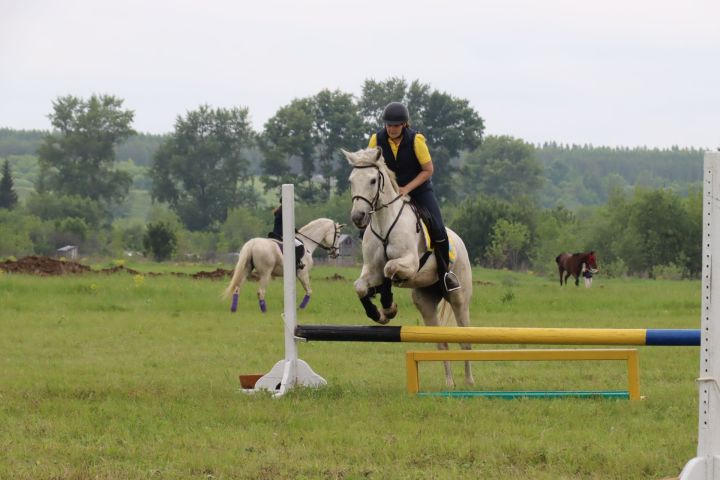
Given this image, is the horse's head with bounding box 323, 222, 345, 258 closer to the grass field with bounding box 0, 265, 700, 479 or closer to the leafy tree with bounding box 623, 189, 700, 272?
the grass field with bounding box 0, 265, 700, 479

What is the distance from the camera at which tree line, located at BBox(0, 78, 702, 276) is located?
59688 mm

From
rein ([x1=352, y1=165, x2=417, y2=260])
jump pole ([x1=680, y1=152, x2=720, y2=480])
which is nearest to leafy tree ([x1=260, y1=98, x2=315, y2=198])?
rein ([x1=352, y1=165, x2=417, y2=260])

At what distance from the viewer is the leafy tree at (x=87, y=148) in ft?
289

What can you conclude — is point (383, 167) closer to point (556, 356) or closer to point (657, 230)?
point (556, 356)

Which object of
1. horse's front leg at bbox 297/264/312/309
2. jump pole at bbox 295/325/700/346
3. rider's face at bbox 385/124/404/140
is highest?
rider's face at bbox 385/124/404/140

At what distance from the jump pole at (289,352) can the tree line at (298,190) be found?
151 feet

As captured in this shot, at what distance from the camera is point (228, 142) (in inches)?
3457

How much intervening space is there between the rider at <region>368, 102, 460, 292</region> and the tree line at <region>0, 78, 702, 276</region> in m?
45.6

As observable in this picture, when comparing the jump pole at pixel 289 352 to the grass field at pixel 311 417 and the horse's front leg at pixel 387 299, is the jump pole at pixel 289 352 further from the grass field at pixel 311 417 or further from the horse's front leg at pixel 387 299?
the horse's front leg at pixel 387 299

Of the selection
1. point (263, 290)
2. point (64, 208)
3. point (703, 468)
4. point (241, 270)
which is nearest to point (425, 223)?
point (703, 468)

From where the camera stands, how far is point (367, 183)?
323 inches

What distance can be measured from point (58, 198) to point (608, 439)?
272ft

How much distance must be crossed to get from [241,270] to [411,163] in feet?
37.5

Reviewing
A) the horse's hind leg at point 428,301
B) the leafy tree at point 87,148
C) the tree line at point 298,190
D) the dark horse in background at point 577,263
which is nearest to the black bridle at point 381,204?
the horse's hind leg at point 428,301
